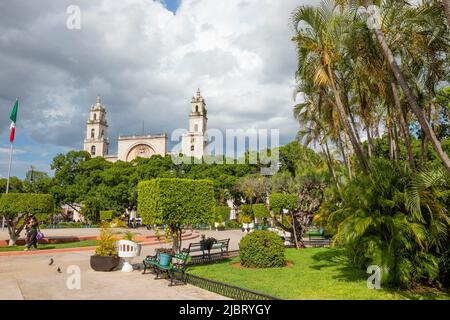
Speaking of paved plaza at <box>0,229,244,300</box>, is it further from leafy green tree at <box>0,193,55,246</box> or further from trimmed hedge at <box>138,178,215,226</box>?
leafy green tree at <box>0,193,55,246</box>

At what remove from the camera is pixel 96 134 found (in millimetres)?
86250

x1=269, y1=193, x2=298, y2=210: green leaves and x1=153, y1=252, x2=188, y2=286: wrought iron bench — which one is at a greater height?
x1=269, y1=193, x2=298, y2=210: green leaves

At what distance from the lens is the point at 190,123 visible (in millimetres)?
77062

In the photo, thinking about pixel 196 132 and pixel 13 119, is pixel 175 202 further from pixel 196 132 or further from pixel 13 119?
pixel 196 132

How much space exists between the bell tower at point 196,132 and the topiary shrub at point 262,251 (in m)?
62.6

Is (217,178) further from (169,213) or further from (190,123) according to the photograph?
(169,213)

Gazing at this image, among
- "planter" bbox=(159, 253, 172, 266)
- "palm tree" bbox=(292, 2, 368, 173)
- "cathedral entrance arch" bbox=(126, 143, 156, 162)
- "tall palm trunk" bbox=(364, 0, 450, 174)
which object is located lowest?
"planter" bbox=(159, 253, 172, 266)

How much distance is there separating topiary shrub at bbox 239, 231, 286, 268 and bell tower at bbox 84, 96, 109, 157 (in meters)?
79.9

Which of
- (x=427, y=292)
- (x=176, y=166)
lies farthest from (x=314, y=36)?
(x=176, y=166)

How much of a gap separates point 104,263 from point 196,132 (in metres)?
66.1

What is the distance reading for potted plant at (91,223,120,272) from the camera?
9984mm

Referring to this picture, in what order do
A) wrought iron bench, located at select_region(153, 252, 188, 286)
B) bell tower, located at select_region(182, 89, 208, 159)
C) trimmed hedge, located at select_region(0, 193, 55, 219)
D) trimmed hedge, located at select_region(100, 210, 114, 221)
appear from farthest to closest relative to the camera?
bell tower, located at select_region(182, 89, 208, 159)
trimmed hedge, located at select_region(100, 210, 114, 221)
trimmed hedge, located at select_region(0, 193, 55, 219)
wrought iron bench, located at select_region(153, 252, 188, 286)

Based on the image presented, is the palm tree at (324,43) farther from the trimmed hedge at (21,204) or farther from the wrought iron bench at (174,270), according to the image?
the trimmed hedge at (21,204)

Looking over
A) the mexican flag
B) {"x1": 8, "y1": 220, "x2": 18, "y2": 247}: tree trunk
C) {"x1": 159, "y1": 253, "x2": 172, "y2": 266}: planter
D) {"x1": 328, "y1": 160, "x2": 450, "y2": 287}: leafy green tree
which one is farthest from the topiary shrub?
the mexican flag
